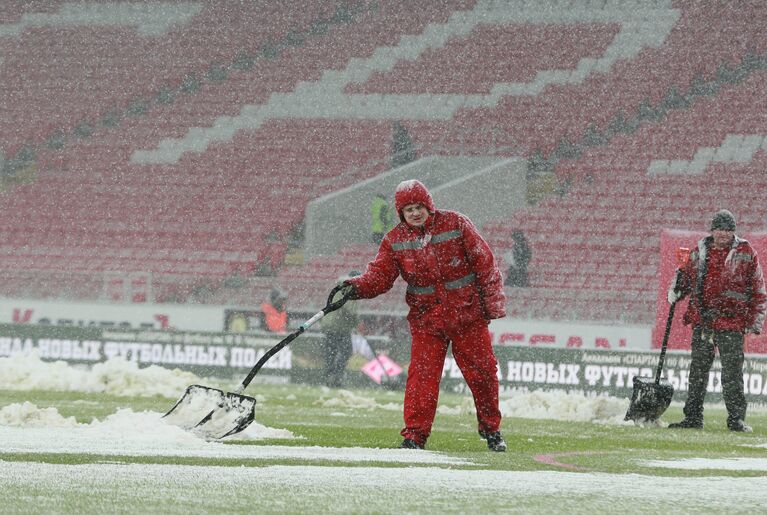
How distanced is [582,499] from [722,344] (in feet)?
22.0

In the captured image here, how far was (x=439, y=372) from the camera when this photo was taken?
872 cm

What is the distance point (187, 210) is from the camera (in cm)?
3130

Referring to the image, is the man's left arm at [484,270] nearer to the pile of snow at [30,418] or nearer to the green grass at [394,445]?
the green grass at [394,445]

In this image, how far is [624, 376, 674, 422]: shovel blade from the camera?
40.3 ft

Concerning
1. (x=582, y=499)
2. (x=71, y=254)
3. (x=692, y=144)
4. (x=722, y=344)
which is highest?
(x=692, y=144)

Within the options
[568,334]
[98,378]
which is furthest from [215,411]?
[568,334]

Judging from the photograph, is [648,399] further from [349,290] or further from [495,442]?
[349,290]

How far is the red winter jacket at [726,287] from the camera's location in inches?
464

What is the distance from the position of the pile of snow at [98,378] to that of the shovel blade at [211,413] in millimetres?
7030

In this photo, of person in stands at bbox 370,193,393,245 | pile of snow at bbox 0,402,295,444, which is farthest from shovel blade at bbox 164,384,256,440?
person in stands at bbox 370,193,393,245

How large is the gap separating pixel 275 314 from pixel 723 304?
36.6ft

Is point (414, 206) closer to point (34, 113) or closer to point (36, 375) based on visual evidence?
point (36, 375)

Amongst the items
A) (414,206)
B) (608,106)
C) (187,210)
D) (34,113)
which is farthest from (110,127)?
(414,206)

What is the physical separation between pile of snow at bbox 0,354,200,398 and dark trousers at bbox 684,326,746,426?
616 centimetres
